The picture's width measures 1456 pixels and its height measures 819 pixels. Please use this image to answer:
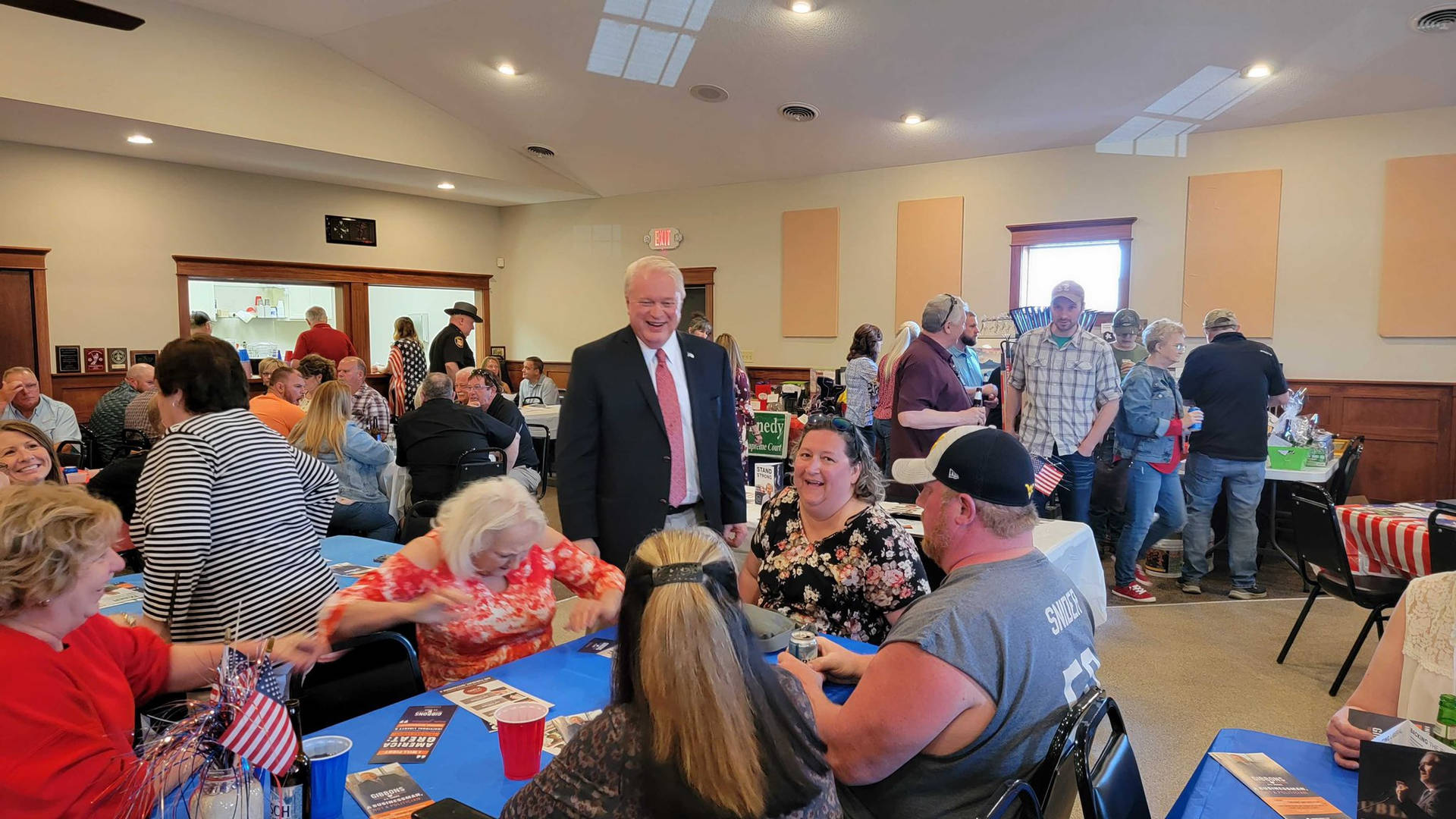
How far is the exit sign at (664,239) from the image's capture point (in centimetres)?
1045

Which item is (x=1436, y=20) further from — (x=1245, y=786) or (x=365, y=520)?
(x=365, y=520)

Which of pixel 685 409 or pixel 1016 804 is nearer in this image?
pixel 1016 804

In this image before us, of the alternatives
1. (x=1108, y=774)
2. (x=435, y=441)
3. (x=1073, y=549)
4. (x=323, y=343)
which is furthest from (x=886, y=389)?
A: (x=323, y=343)

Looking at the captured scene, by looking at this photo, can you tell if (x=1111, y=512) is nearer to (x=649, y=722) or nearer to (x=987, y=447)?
(x=987, y=447)

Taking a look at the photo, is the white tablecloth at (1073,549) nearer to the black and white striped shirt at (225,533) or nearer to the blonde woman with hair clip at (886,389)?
the blonde woman with hair clip at (886,389)

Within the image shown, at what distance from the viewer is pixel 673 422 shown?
2799mm

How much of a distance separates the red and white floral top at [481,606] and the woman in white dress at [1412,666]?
1.57 m

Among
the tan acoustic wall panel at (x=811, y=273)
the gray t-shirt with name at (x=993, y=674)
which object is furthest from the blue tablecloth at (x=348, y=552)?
the tan acoustic wall panel at (x=811, y=273)

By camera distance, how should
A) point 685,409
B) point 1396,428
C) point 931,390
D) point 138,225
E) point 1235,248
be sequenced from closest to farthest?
1. point 685,409
2. point 931,390
3. point 1396,428
4. point 1235,248
5. point 138,225

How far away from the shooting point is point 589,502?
2742mm

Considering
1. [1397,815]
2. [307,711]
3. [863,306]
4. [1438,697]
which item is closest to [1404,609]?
[1438,697]

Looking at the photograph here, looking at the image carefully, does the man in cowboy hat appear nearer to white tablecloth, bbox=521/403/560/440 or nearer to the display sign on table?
white tablecloth, bbox=521/403/560/440

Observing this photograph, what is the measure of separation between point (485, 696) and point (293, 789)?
1.86ft

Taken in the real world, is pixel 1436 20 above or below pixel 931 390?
above
